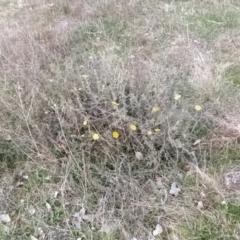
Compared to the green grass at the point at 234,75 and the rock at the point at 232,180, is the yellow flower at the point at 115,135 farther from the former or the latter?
the green grass at the point at 234,75

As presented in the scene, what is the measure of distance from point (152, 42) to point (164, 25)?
46cm

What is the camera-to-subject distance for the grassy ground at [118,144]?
2.29 m

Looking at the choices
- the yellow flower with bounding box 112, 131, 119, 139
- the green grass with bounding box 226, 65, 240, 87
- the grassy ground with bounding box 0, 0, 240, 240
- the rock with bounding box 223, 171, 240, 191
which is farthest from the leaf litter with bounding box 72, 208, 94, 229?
the green grass with bounding box 226, 65, 240, 87

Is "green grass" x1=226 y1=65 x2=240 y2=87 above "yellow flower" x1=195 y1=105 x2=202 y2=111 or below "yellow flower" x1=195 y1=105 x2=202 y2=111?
below

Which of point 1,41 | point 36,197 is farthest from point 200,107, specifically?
point 1,41

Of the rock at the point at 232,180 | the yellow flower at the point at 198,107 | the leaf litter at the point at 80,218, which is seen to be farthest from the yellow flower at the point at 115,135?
the rock at the point at 232,180

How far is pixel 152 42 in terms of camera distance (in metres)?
4.07

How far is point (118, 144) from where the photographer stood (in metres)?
2.60

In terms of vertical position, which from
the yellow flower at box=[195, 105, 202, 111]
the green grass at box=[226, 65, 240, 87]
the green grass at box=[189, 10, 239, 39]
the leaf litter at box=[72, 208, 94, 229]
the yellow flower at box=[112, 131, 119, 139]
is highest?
the yellow flower at box=[112, 131, 119, 139]

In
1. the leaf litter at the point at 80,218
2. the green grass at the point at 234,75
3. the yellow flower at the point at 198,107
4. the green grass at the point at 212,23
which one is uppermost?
the yellow flower at the point at 198,107

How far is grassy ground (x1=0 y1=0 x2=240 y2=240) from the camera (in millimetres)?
2295

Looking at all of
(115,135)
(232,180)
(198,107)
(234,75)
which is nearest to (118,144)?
(115,135)

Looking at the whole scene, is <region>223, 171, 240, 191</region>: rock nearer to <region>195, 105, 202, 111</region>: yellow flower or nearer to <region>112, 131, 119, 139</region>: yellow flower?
<region>195, 105, 202, 111</region>: yellow flower

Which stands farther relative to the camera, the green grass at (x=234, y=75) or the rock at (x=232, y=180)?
the green grass at (x=234, y=75)
